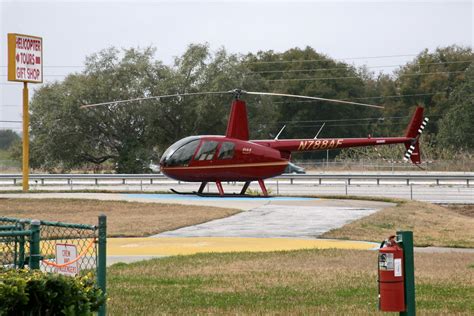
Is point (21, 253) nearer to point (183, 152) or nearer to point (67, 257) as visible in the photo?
point (67, 257)

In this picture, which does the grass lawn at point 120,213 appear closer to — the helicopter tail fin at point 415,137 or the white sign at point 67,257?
the helicopter tail fin at point 415,137

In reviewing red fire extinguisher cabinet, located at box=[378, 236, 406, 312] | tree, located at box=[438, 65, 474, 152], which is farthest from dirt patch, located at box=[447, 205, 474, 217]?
tree, located at box=[438, 65, 474, 152]

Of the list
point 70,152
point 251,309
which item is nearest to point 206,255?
point 251,309

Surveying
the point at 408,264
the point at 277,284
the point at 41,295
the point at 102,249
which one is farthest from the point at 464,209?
the point at 41,295

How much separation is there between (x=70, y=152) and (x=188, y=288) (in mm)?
54580

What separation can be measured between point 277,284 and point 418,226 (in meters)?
13.2

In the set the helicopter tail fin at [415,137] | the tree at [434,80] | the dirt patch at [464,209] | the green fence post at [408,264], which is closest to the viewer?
the green fence post at [408,264]

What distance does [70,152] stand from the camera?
216 feet

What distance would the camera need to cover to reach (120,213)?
2933 centimetres

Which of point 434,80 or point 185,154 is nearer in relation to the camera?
point 185,154

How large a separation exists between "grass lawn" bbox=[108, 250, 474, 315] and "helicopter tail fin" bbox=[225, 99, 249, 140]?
1739 cm

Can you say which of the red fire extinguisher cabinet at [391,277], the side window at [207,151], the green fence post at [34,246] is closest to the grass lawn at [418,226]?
the side window at [207,151]

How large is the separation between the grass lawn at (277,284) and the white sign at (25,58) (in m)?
24.2

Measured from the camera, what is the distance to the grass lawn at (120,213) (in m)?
24.5
